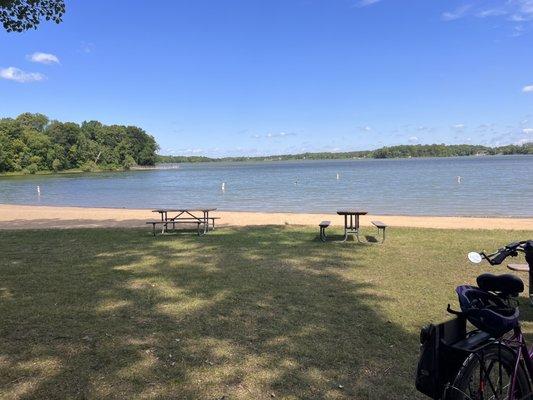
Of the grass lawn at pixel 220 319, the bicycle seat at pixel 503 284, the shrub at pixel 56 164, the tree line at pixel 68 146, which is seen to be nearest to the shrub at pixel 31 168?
the tree line at pixel 68 146

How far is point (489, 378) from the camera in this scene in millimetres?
2676

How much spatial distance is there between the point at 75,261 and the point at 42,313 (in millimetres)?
3266

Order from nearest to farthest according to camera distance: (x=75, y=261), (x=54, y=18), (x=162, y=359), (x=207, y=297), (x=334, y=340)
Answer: (x=162, y=359) < (x=334, y=340) < (x=207, y=297) < (x=75, y=261) < (x=54, y=18)

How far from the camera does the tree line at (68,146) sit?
4107 inches

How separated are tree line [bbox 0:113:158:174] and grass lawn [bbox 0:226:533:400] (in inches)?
4182

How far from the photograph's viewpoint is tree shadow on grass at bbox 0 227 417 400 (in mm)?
3645

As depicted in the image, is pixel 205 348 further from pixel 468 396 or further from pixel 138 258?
pixel 138 258

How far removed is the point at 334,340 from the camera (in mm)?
4551

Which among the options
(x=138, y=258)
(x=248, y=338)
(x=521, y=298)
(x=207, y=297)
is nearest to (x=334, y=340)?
(x=248, y=338)

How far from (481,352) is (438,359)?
9.6 inches

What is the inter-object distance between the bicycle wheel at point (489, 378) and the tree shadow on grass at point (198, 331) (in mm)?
887

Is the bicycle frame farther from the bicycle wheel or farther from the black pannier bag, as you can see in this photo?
the black pannier bag

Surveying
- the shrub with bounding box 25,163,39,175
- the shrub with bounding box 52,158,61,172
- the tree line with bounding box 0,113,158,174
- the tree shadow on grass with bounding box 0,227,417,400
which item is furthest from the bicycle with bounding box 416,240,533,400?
the shrub with bounding box 52,158,61,172

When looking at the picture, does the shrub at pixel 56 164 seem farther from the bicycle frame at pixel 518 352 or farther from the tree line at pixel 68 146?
the bicycle frame at pixel 518 352
